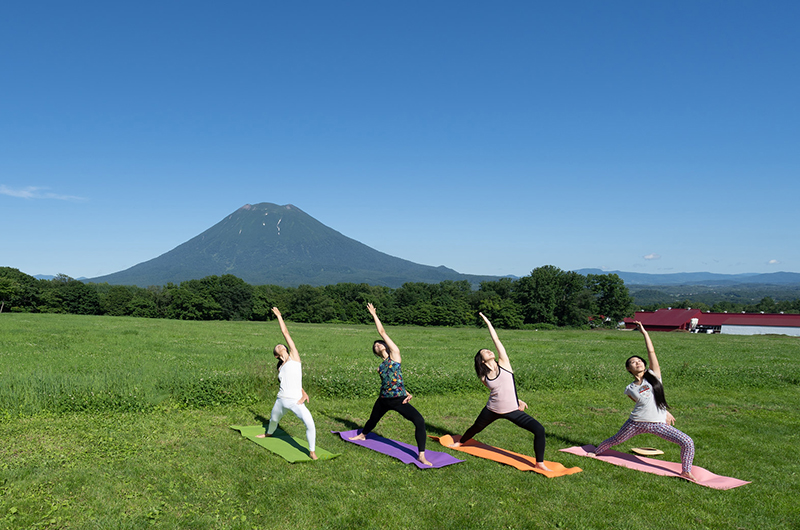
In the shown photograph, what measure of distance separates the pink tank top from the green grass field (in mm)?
1150

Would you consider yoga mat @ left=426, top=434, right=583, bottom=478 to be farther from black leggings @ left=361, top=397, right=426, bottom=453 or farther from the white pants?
the white pants

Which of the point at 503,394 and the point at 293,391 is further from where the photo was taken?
the point at 293,391

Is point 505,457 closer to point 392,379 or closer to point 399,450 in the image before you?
point 399,450

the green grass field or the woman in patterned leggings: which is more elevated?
the woman in patterned leggings

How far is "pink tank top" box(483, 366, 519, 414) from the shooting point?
912 centimetres

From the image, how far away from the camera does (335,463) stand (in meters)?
9.37

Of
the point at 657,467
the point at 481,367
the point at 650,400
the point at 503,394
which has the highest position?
the point at 481,367

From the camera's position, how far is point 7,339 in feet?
89.2

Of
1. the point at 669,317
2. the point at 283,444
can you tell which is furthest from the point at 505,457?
the point at 669,317

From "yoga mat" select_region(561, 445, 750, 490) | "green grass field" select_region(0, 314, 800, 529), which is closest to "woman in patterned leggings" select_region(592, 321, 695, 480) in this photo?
"yoga mat" select_region(561, 445, 750, 490)

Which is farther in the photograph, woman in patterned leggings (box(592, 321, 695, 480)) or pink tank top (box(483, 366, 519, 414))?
Result: pink tank top (box(483, 366, 519, 414))

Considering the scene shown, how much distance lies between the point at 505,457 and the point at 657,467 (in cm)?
291

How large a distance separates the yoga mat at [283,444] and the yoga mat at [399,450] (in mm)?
949

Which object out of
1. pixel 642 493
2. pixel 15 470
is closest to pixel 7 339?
pixel 15 470
